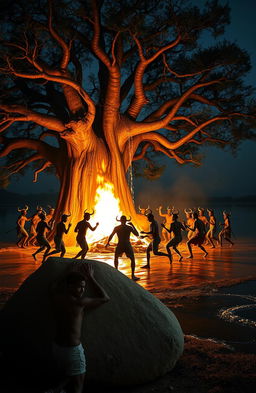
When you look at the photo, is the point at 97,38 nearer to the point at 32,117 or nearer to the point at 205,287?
the point at 32,117

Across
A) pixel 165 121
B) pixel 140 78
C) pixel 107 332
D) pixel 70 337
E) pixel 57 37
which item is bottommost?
pixel 107 332

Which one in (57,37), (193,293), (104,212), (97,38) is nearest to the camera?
(193,293)

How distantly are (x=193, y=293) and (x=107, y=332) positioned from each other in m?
4.44

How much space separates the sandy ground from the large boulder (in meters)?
0.19

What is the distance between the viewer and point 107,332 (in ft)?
12.8

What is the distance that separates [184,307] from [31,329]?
144 inches

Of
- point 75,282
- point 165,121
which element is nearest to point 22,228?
point 165,121

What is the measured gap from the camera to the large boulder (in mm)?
3766

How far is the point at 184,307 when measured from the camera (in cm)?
691

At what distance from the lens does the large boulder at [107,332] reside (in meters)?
3.77

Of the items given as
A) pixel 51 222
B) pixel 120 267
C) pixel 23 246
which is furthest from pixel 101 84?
pixel 120 267

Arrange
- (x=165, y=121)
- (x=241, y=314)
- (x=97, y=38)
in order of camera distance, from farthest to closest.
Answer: (x=165, y=121), (x=97, y=38), (x=241, y=314)

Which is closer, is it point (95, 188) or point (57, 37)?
point (57, 37)

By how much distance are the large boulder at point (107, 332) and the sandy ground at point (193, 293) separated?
19cm
